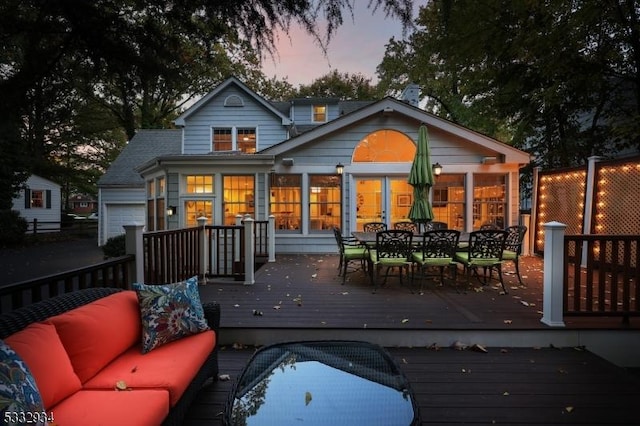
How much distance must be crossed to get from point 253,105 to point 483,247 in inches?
371

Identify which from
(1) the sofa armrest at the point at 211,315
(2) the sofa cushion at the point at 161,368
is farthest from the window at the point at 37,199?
(2) the sofa cushion at the point at 161,368

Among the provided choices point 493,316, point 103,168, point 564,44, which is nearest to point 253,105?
point 564,44

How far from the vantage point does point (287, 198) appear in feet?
29.3

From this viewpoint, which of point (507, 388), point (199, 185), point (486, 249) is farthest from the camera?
point (199, 185)

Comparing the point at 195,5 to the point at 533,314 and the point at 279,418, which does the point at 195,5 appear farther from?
the point at 533,314

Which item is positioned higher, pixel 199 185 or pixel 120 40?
pixel 120 40

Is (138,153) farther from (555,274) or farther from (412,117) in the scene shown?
(555,274)

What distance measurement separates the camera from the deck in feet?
7.58

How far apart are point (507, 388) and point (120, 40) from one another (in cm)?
337

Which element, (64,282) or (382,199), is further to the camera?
(382,199)

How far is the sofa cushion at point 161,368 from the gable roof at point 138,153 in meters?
13.3

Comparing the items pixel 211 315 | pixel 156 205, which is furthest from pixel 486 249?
pixel 156 205

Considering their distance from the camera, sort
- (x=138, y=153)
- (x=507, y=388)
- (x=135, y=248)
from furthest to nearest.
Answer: (x=138, y=153) < (x=135, y=248) < (x=507, y=388)

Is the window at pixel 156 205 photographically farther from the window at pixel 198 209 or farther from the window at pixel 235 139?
the window at pixel 235 139
